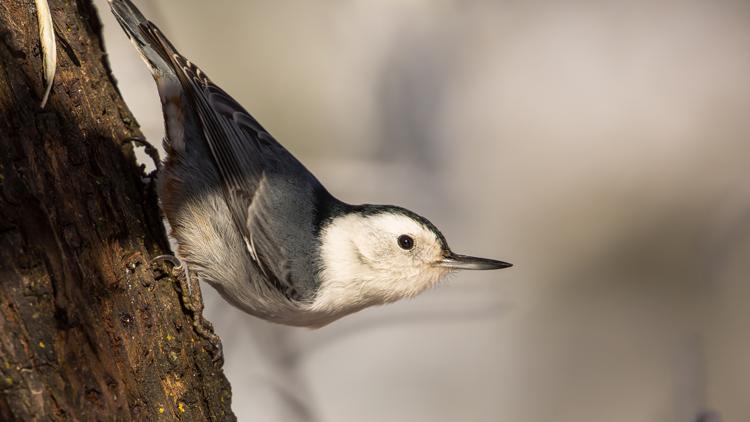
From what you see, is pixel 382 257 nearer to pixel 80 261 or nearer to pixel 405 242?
pixel 405 242

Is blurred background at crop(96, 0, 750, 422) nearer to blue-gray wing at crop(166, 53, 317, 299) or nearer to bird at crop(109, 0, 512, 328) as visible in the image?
bird at crop(109, 0, 512, 328)

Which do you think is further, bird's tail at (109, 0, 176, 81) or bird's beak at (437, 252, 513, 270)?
bird's beak at (437, 252, 513, 270)

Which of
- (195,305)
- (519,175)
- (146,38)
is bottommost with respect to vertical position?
(195,305)

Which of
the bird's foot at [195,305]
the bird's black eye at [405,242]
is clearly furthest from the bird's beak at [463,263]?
the bird's foot at [195,305]

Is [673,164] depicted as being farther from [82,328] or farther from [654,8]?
[82,328]

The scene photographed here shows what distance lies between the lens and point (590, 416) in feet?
12.9

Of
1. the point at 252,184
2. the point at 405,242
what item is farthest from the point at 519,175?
the point at 252,184

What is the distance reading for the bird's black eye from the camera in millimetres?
2769

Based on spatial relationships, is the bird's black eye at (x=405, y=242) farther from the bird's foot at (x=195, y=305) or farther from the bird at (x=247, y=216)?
the bird's foot at (x=195, y=305)

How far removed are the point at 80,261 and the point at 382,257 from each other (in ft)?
4.06

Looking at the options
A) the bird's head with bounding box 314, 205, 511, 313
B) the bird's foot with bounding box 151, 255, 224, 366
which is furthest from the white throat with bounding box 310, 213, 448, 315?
the bird's foot with bounding box 151, 255, 224, 366

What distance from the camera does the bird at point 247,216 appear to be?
2504 millimetres

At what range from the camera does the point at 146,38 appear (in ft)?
8.52

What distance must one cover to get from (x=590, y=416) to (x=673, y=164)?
147cm
